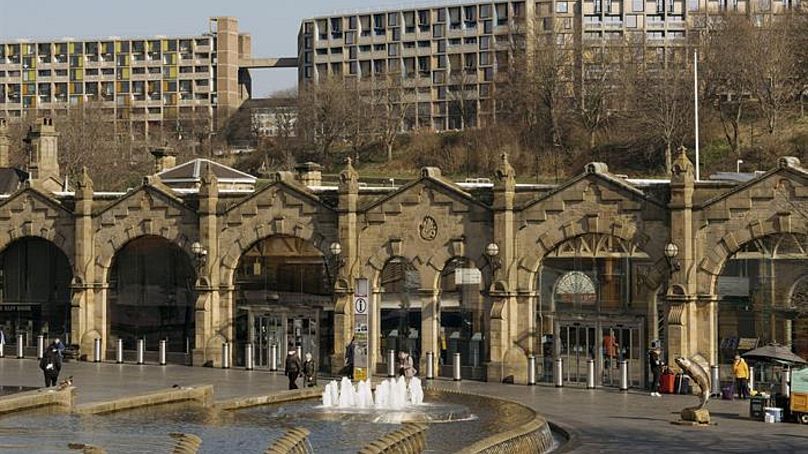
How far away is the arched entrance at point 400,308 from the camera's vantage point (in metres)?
55.8

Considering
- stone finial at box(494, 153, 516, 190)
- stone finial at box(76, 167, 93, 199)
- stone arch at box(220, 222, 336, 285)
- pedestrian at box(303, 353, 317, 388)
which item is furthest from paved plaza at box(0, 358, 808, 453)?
stone finial at box(494, 153, 516, 190)

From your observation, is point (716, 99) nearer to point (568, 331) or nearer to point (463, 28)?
point (463, 28)

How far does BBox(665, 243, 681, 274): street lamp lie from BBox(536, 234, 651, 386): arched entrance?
1.38 meters

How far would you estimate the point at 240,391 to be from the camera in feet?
159

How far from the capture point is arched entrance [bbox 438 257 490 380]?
179 ft

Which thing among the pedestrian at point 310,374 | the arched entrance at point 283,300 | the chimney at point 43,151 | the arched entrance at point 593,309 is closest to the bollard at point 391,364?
the arched entrance at point 283,300

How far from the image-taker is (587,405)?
44719 mm

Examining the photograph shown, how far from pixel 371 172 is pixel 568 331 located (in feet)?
280

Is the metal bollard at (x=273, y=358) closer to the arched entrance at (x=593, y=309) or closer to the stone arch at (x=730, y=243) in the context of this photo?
the arched entrance at (x=593, y=309)

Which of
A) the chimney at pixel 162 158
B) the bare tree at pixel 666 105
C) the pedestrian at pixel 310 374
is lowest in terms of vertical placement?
the pedestrian at pixel 310 374

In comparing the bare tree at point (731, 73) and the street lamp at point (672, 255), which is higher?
the bare tree at point (731, 73)

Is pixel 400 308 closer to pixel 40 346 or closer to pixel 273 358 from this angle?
pixel 273 358

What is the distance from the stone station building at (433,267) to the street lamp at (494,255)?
3.0 inches

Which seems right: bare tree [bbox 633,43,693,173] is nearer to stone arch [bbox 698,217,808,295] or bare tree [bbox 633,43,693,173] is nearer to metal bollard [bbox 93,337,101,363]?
metal bollard [bbox 93,337,101,363]
